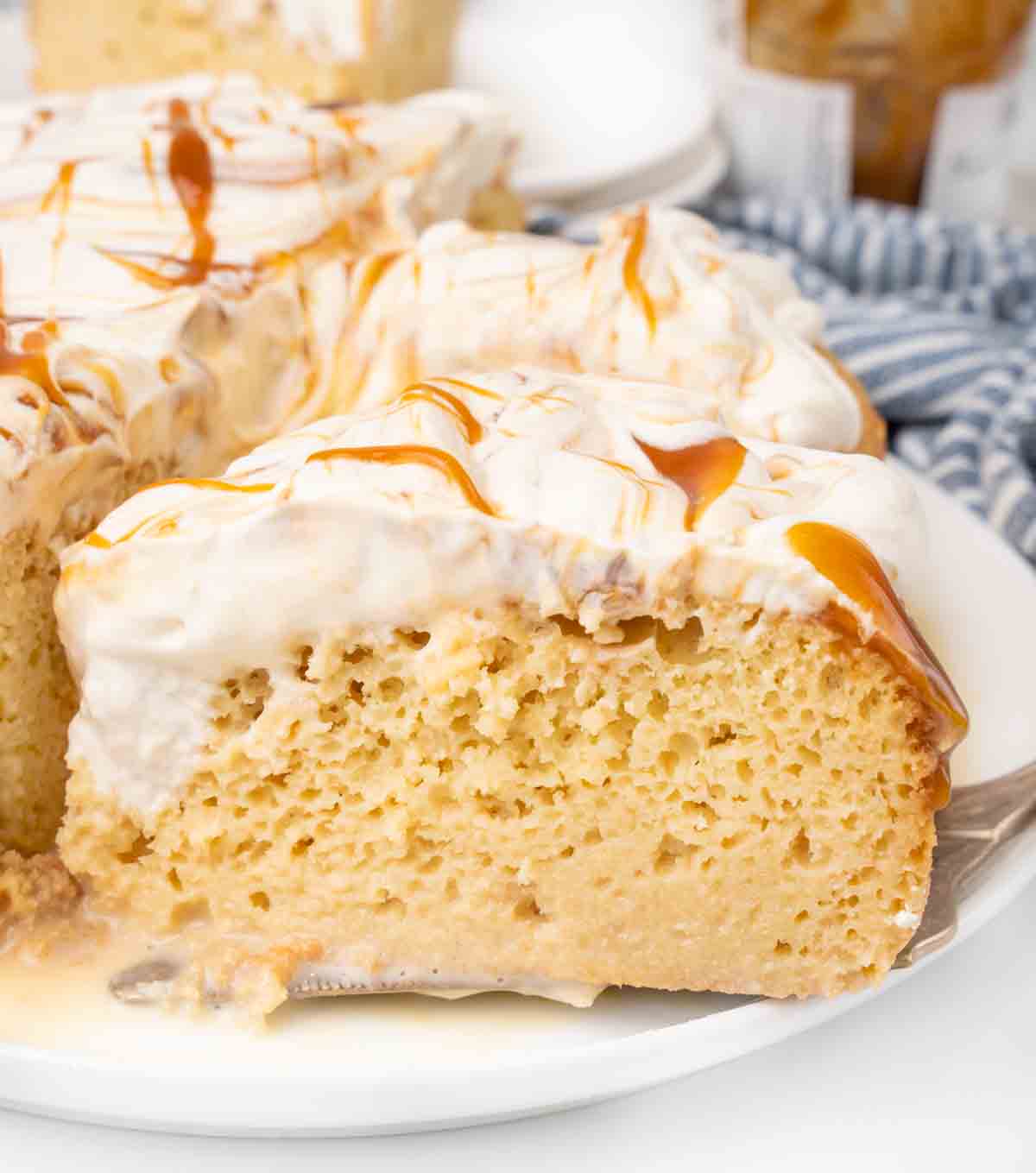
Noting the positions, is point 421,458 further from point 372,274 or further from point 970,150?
point 970,150

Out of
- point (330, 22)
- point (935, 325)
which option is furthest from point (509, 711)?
point (330, 22)

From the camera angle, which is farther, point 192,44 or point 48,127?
point 192,44

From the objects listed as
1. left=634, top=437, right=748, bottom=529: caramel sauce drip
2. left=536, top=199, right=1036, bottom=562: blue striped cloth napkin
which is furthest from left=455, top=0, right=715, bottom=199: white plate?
left=634, top=437, right=748, bottom=529: caramel sauce drip

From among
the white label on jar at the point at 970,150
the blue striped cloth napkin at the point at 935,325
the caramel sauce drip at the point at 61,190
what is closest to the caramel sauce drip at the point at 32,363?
the caramel sauce drip at the point at 61,190

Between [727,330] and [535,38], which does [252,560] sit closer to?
[727,330]

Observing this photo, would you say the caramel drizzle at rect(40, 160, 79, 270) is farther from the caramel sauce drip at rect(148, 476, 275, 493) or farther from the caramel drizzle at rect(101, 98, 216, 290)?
the caramel sauce drip at rect(148, 476, 275, 493)

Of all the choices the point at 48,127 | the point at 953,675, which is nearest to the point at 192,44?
the point at 48,127
